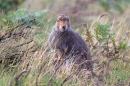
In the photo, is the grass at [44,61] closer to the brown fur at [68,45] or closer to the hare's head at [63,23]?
the brown fur at [68,45]

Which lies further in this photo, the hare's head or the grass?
the hare's head

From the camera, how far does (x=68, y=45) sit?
7641 millimetres

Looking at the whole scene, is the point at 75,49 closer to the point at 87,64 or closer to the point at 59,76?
the point at 87,64

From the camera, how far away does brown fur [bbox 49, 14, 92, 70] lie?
24.7ft

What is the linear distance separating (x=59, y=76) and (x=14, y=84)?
692mm

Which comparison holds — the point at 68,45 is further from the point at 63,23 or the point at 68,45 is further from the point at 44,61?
the point at 44,61

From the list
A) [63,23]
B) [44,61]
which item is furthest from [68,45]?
[44,61]

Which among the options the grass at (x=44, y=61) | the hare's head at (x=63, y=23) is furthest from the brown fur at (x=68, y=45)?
the grass at (x=44, y=61)

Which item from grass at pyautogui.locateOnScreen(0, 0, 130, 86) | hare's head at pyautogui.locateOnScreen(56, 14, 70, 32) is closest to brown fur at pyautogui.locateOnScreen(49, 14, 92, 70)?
hare's head at pyautogui.locateOnScreen(56, 14, 70, 32)

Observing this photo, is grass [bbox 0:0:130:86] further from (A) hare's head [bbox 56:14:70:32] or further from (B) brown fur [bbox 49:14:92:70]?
(A) hare's head [bbox 56:14:70:32]

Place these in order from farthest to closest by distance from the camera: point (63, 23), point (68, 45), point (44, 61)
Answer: point (68, 45) < point (63, 23) < point (44, 61)

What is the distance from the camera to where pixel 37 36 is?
329 inches

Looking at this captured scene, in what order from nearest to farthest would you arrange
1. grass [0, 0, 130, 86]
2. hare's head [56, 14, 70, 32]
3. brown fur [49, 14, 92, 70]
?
grass [0, 0, 130, 86] < hare's head [56, 14, 70, 32] < brown fur [49, 14, 92, 70]

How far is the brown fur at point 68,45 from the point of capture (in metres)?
7.54
